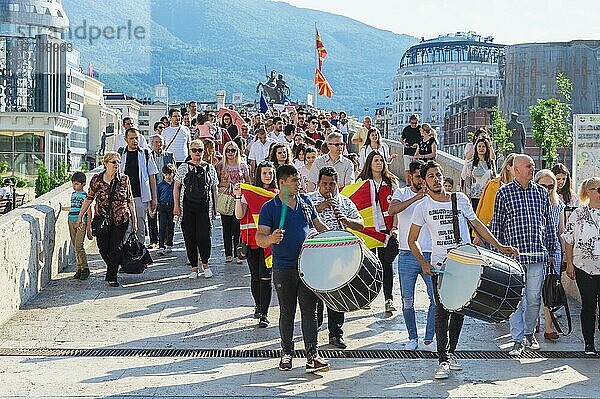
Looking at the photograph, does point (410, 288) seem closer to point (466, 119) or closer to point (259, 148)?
point (259, 148)

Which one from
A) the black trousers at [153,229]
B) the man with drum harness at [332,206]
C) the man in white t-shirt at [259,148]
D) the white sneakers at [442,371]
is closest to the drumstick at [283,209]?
the man with drum harness at [332,206]

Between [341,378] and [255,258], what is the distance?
2.40 metres

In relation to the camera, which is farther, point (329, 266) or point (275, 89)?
point (275, 89)

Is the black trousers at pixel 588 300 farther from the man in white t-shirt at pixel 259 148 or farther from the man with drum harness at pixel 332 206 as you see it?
the man in white t-shirt at pixel 259 148

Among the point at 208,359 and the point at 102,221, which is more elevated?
the point at 102,221

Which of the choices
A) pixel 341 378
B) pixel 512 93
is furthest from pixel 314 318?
pixel 512 93

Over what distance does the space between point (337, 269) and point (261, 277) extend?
2.22 m

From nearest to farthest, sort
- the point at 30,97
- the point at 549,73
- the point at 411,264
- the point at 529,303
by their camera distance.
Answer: the point at 411,264 → the point at 529,303 → the point at 549,73 → the point at 30,97

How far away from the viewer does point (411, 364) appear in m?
9.14

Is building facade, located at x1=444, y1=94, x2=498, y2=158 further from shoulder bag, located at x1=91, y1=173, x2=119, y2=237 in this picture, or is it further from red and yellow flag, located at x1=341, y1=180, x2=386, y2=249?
red and yellow flag, located at x1=341, y1=180, x2=386, y2=249

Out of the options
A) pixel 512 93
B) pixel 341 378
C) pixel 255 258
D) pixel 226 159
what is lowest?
pixel 341 378

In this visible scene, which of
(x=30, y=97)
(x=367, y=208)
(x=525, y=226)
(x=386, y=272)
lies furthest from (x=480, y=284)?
(x=30, y=97)

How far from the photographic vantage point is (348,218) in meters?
9.44

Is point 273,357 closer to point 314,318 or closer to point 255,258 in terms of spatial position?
point 314,318
